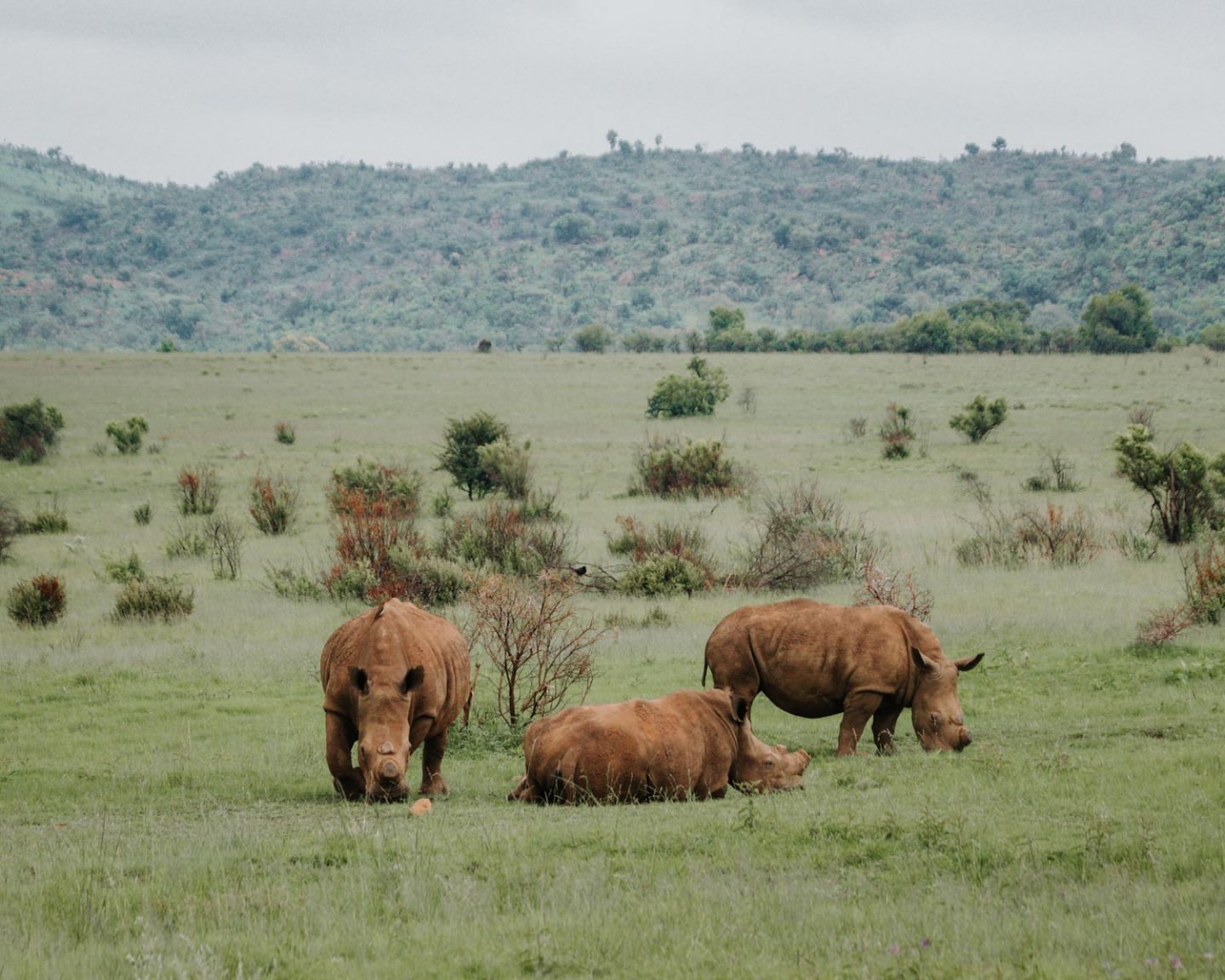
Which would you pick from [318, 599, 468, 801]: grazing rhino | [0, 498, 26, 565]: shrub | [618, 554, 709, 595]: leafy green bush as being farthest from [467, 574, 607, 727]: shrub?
[0, 498, 26, 565]: shrub

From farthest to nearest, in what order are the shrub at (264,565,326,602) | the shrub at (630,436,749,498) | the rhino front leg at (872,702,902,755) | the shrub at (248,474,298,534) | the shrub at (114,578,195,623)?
the shrub at (630,436,749,498) → the shrub at (248,474,298,534) → the shrub at (264,565,326,602) → the shrub at (114,578,195,623) → the rhino front leg at (872,702,902,755)

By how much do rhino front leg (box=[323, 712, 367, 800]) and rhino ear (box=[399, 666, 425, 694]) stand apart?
2.46ft

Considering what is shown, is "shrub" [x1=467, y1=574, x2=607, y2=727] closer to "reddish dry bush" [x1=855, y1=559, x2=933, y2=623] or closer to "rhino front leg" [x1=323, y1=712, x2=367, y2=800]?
"rhino front leg" [x1=323, y1=712, x2=367, y2=800]

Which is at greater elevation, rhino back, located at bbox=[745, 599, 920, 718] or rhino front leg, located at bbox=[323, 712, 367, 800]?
rhino back, located at bbox=[745, 599, 920, 718]

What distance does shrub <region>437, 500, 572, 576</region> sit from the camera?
2366 cm

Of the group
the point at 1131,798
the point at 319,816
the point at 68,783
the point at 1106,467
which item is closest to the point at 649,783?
the point at 319,816

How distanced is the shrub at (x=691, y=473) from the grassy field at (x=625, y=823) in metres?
7.09

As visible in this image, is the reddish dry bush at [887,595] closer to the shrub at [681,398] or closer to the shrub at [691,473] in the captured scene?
the shrub at [691,473]

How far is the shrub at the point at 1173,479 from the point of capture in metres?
25.4

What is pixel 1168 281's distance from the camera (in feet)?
431

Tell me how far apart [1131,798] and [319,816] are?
18.1 feet

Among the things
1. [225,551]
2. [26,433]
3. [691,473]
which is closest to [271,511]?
[225,551]

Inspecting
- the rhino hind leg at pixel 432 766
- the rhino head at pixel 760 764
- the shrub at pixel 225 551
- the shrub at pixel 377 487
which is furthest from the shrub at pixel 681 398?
the rhino head at pixel 760 764

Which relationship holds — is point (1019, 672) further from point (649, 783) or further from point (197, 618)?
point (197, 618)
